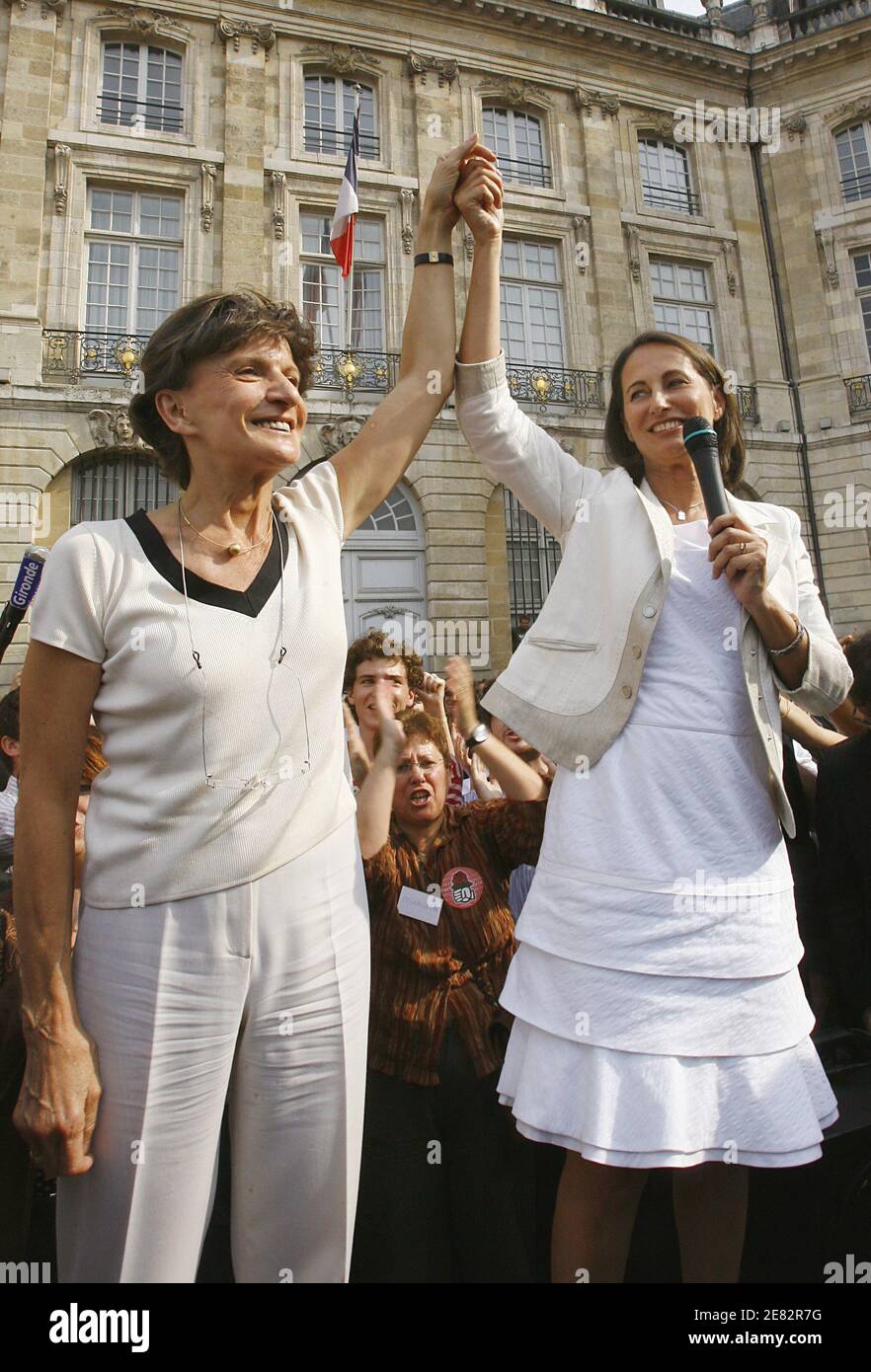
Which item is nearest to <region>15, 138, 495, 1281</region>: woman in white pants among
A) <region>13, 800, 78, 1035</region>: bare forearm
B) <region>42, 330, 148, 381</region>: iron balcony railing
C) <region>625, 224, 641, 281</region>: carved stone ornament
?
<region>13, 800, 78, 1035</region>: bare forearm

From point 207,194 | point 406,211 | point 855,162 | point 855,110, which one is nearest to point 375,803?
point 207,194

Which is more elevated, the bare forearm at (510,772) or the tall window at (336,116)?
the tall window at (336,116)

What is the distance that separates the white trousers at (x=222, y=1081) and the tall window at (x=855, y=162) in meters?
22.0

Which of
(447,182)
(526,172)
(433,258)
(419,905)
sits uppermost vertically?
(526,172)

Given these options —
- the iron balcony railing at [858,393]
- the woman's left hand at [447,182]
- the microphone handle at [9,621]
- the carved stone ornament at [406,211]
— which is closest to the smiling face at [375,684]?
the woman's left hand at [447,182]

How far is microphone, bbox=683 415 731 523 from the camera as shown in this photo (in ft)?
5.81

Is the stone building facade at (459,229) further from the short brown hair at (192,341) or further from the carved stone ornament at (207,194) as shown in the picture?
the short brown hair at (192,341)

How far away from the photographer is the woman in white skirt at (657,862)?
1.56 metres

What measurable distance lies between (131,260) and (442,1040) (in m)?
15.9

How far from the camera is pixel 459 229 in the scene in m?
15.8

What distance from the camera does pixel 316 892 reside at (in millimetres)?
1464

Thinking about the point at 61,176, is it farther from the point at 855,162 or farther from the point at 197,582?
the point at 197,582

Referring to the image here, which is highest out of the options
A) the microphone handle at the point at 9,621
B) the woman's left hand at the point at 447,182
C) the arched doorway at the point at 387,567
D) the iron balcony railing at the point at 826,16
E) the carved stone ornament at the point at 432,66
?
the iron balcony railing at the point at 826,16

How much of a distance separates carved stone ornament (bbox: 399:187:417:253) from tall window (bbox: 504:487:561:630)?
5.11 metres
